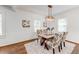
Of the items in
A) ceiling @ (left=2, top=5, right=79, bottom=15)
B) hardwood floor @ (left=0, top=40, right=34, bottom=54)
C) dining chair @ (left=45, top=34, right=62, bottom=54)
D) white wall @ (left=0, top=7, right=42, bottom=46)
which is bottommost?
hardwood floor @ (left=0, top=40, right=34, bottom=54)

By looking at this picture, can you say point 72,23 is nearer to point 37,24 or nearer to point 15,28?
point 37,24

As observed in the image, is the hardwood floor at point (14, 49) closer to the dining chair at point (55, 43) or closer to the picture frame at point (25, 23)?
the picture frame at point (25, 23)

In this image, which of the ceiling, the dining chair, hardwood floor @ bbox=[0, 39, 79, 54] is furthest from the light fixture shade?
hardwood floor @ bbox=[0, 39, 79, 54]

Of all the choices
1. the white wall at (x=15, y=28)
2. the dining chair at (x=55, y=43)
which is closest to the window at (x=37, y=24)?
the white wall at (x=15, y=28)

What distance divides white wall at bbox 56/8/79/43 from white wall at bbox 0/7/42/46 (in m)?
0.49

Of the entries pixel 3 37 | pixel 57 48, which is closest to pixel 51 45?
pixel 57 48

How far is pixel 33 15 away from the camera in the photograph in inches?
66.7

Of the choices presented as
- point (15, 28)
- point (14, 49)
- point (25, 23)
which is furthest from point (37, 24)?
point (14, 49)

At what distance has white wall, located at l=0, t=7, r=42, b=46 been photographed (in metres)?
1.62

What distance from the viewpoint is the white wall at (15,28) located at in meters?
1.62

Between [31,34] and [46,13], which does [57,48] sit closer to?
[31,34]

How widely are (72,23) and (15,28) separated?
3.51 feet

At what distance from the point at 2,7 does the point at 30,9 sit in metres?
0.49

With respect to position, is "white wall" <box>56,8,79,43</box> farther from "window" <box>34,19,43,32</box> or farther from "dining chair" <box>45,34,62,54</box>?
"window" <box>34,19,43,32</box>
